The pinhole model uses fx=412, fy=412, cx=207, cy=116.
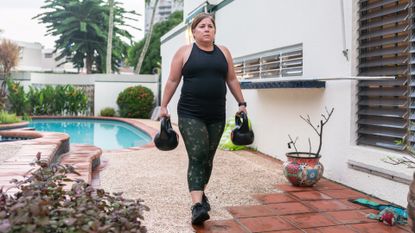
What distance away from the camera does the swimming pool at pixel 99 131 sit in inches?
389

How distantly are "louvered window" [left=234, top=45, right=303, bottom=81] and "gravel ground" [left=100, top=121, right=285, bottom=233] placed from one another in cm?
127

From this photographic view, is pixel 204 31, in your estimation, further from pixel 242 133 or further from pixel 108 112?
pixel 108 112

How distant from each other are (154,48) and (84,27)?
409 centimetres

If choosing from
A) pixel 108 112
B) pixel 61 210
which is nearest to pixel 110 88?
pixel 108 112

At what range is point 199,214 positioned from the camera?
2.81 metres

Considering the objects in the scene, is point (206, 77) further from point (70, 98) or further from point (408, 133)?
point (70, 98)

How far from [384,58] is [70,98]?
1355cm

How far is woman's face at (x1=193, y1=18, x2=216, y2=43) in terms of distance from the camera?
118 inches

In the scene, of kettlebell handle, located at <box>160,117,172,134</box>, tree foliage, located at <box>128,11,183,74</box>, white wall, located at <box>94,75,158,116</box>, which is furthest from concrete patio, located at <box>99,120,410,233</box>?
tree foliage, located at <box>128,11,183,74</box>

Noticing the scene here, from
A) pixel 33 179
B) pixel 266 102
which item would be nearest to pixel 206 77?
pixel 33 179

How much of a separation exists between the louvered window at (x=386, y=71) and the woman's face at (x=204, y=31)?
1663 millimetres

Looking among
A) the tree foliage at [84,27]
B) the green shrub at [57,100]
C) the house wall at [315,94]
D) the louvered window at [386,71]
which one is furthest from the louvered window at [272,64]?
the tree foliage at [84,27]

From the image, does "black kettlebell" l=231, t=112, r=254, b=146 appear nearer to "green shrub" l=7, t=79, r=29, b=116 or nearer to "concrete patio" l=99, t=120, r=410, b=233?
"concrete patio" l=99, t=120, r=410, b=233

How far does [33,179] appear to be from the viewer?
1620 mm
